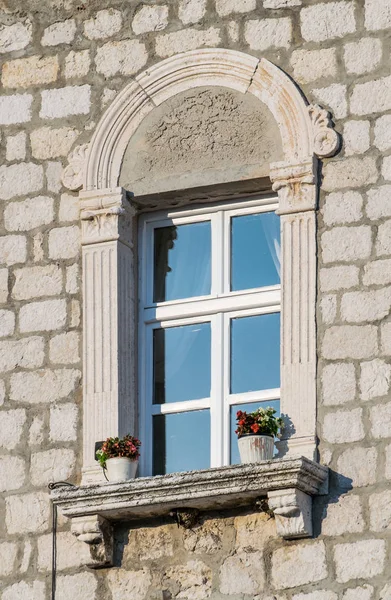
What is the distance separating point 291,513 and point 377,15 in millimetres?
3001

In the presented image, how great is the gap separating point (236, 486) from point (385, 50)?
8.94ft

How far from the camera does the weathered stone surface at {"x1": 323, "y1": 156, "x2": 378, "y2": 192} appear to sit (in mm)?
12945

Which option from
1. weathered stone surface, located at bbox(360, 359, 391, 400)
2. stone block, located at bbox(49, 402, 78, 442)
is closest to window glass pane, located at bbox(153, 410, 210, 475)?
stone block, located at bbox(49, 402, 78, 442)

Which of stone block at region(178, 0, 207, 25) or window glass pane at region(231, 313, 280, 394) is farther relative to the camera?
stone block at region(178, 0, 207, 25)

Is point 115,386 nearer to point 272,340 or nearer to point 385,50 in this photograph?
point 272,340

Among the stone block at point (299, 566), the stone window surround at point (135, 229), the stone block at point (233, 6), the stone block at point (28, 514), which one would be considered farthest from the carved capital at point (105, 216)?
the stone block at point (299, 566)

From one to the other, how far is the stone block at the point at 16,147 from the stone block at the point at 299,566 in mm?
3126

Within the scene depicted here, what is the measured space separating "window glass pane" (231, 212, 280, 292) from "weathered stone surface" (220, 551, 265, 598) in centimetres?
171

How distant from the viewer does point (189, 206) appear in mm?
13562

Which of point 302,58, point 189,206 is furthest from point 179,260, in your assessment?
point 302,58

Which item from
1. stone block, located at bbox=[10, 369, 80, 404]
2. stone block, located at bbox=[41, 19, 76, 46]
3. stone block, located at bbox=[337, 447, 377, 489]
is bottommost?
stone block, located at bbox=[337, 447, 377, 489]

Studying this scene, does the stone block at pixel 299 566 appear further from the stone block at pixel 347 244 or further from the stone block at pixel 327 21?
the stone block at pixel 327 21

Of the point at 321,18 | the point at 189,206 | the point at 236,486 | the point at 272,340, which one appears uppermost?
the point at 321,18

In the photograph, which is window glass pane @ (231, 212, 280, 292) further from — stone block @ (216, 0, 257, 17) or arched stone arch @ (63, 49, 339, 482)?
stone block @ (216, 0, 257, 17)
